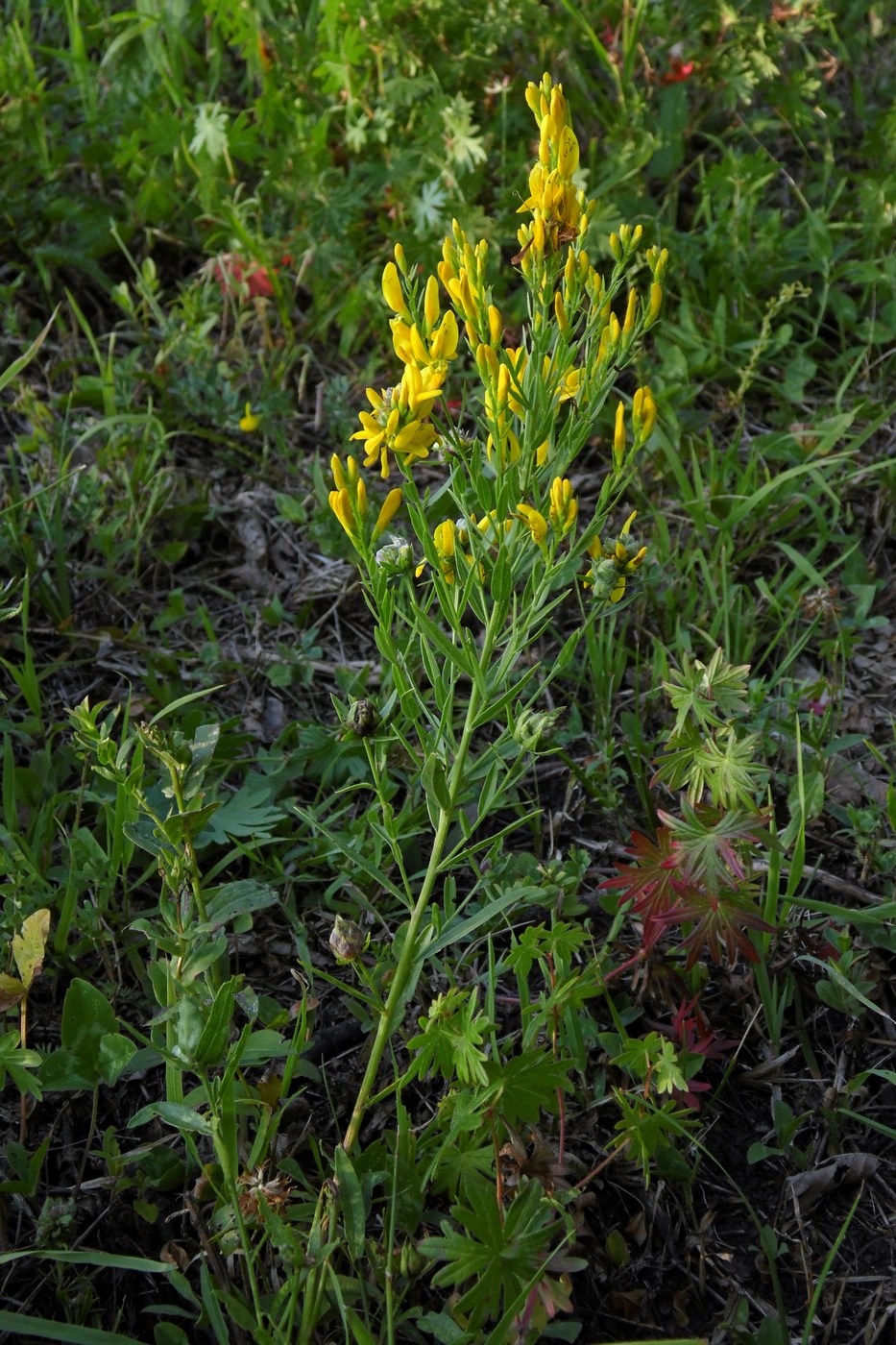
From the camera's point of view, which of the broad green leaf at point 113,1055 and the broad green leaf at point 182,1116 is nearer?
the broad green leaf at point 182,1116

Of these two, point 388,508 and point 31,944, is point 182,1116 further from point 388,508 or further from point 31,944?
point 388,508

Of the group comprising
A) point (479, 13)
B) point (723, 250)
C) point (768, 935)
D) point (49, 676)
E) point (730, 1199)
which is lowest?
point (730, 1199)

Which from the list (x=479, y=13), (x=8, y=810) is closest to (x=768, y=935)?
(x=8, y=810)

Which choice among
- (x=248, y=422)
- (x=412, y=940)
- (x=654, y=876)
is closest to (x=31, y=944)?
(x=412, y=940)

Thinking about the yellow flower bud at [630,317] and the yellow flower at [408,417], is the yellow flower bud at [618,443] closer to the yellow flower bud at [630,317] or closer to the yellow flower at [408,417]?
the yellow flower bud at [630,317]

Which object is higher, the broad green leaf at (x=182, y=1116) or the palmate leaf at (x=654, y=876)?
the broad green leaf at (x=182, y=1116)

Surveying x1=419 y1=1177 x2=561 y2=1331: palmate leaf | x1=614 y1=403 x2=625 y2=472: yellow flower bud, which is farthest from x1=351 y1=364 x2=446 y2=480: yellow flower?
x1=419 y1=1177 x2=561 y2=1331: palmate leaf

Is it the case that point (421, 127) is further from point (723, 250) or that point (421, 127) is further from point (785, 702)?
point (785, 702)

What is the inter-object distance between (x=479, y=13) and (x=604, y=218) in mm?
672

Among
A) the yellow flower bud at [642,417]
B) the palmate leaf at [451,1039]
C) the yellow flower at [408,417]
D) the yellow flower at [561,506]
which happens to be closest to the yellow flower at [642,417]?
the yellow flower bud at [642,417]

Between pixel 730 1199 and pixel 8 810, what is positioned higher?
pixel 8 810

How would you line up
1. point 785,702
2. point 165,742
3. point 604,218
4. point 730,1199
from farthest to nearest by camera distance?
1. point 604,218
2. point 785,702
3. point 730,1199
4. point 165,742

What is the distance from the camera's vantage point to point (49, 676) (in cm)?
213

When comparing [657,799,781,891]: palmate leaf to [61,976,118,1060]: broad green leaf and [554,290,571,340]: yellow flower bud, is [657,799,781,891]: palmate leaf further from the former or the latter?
[61,976,118,1060]: broad green leaf
